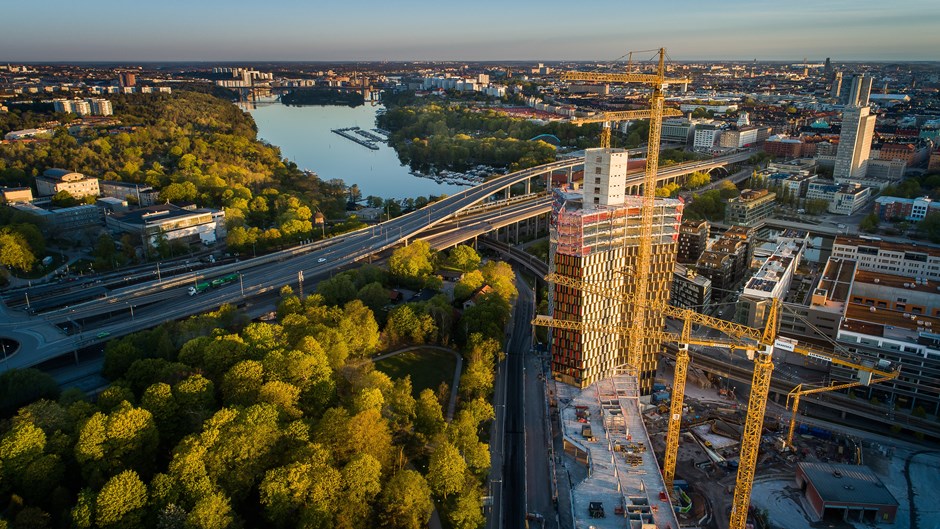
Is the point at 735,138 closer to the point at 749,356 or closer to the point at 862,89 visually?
the point at 862,89

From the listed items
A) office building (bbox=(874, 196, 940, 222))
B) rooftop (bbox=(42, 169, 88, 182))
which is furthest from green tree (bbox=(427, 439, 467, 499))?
office building (bbox=(874, 196, 940, 222))

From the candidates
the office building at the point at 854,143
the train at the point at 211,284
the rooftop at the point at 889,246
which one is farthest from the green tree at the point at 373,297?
the office building at the point at 854,143

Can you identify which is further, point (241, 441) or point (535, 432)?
point (535, 432)

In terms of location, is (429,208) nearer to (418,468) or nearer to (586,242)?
(586,242)

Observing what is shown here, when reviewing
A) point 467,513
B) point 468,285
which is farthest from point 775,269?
point 467,513

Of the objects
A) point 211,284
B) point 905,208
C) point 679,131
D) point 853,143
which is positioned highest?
point 853,143

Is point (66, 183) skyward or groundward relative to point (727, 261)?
skyward

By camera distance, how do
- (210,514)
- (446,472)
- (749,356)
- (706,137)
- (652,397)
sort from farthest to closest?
(706,137) < (652,397) < (749,356) < (446,472) < (210,514)
